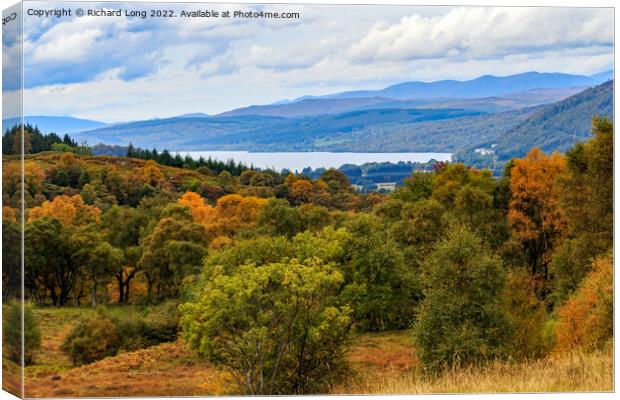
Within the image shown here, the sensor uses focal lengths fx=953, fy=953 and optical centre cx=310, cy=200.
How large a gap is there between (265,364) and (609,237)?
8.01 m

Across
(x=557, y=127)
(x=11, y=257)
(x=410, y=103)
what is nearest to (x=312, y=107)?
(x=410, y=103)

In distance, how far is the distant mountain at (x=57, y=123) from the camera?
15.0 metres

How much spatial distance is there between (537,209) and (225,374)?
48.1ft

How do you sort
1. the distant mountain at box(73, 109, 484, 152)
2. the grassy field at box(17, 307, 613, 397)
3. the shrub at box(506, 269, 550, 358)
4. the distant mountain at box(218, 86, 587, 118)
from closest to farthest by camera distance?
the grassy field at box(17, 307, 613, 397) < the distant mountain at box(73, 109, 484, 152) < the distant mountain at box(218, 86, 587, 118) < the shrub at box(506, 269, 550, 358)

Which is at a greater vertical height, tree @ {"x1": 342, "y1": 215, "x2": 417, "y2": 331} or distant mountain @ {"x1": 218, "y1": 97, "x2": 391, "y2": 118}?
distant mountain @ {"x1": 218, "y1": 97, "x2": 391, "y2": 118}

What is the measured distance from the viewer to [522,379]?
15.5m

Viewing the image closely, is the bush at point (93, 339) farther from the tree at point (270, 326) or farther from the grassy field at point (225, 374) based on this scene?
the tree at point (270, 326)

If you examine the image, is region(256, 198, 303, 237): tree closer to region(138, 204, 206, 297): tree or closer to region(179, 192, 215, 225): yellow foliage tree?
region(179, 192, 215, 225): yellow foliage tree

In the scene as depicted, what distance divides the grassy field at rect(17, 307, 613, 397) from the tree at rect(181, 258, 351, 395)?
1.92 feet

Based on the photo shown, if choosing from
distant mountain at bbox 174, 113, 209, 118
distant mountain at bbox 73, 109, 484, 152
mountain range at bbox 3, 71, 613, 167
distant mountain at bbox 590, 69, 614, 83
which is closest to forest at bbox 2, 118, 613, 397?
mountain range at bbox 3, 71, 613, 167

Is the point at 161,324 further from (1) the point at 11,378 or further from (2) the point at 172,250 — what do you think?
(1) the point at 11,378

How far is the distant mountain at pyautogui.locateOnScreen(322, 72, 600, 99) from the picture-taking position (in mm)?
18859

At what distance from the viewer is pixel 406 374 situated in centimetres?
1806

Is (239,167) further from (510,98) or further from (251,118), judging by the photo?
(510,98)
